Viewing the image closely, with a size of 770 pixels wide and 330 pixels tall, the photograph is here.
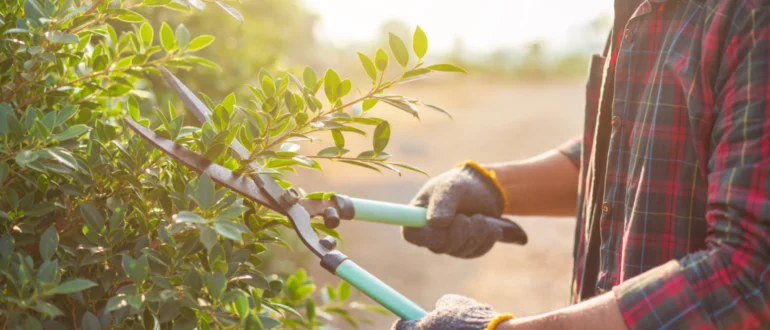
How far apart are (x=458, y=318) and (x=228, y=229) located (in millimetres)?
639

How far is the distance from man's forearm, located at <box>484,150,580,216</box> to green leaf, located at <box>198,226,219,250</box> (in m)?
1.43

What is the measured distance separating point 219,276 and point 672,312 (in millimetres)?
837

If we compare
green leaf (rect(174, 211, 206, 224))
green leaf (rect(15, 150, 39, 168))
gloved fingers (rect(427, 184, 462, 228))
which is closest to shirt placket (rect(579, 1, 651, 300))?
gloved fingers (rect(427, 184, 462, 228))

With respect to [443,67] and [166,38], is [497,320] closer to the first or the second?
[443,67]

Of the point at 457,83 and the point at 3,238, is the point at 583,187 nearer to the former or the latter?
the point at 3,238

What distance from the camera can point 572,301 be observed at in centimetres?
215

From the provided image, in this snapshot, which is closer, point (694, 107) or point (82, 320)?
point (82, 320)

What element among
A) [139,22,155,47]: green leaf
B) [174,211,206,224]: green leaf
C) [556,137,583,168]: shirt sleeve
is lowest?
[556,137,583,168]: shirt sleeve

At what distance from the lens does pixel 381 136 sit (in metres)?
1.59

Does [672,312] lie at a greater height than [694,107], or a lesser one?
lesser

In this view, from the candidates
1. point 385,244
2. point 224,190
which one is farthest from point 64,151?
point 385,244

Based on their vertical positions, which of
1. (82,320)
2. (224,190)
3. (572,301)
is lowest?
(572,301)

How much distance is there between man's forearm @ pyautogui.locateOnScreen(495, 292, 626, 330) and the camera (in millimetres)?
1469

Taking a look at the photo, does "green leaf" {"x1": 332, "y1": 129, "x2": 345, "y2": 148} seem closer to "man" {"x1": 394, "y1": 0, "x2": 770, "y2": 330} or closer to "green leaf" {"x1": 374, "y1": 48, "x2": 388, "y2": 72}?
"green leaf" {"x1": 374, "y1": 48, "x2": 388, "y2": 72}
